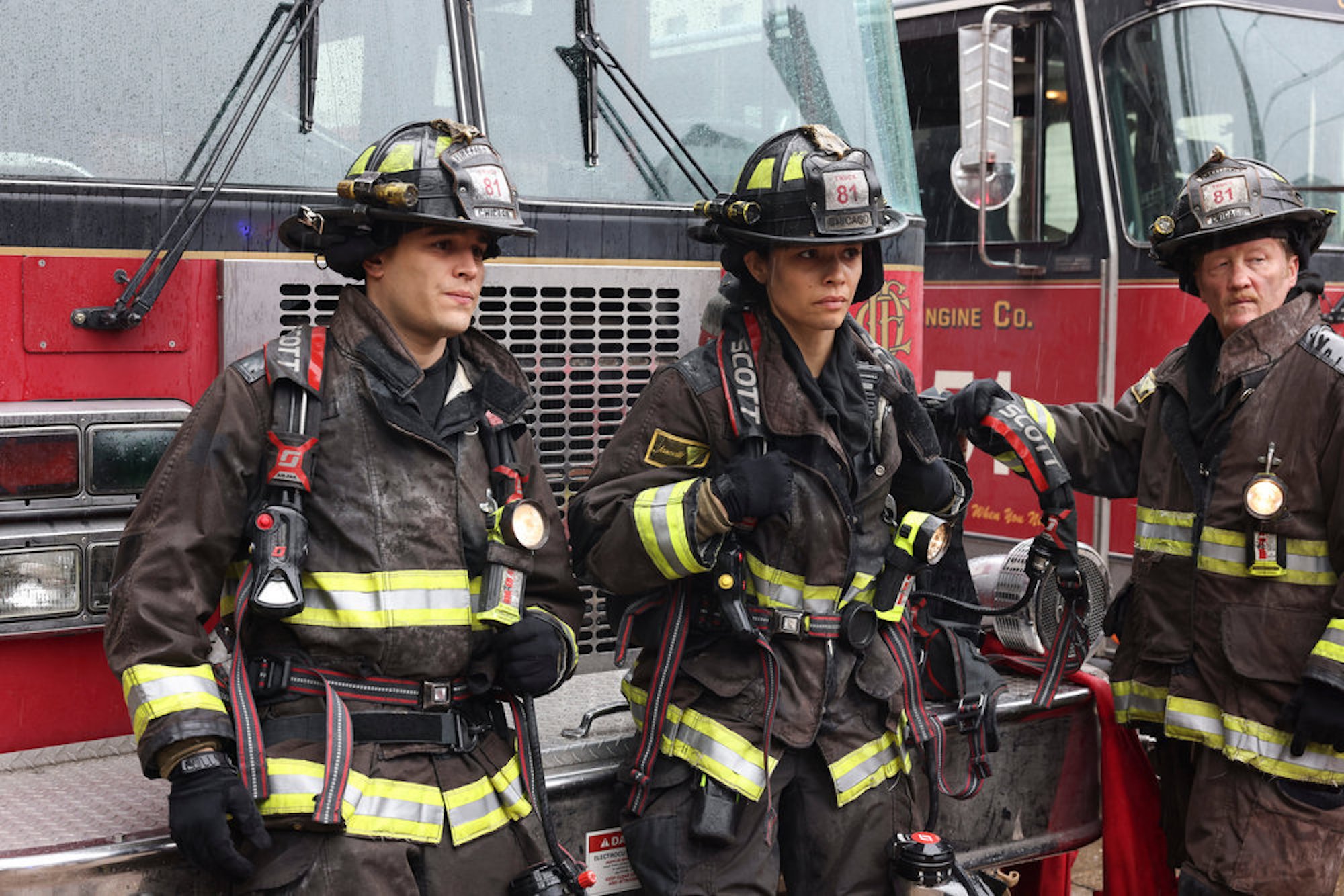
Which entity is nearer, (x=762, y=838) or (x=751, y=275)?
(x=762, y=838)

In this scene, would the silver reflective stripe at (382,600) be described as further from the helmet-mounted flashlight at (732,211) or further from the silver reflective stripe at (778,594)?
the helmet-mounted flashlight at (732,211)

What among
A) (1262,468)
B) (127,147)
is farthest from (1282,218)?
(127,147)

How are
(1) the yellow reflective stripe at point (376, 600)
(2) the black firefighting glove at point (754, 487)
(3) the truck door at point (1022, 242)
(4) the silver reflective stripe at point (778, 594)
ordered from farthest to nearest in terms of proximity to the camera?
(3) the truck door at point (1022, 242) → (4) the silver reflective stripe at point (778, 594) → (2) the black firefighting glove at point (754, 487) → (1) the yellow reflective stripe at point (376, 600)

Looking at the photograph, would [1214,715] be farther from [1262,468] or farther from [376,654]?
[376,654]

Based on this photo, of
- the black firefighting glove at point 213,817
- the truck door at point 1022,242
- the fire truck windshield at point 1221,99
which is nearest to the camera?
the black firefighting glove at point 213,817

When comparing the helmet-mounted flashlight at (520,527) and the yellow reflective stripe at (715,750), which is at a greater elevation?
the helmet-mounted flashlight at (520,527)

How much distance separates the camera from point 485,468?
9.24 feet

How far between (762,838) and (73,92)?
6.59 feet

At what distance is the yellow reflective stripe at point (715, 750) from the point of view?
2930 mm

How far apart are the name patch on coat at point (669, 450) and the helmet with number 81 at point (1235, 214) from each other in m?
1.39

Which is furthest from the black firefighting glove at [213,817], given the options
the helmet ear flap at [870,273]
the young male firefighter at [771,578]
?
the helmet ear flap at [870,273]

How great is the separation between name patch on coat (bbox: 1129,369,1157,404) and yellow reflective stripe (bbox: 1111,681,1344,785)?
A: 747 mm

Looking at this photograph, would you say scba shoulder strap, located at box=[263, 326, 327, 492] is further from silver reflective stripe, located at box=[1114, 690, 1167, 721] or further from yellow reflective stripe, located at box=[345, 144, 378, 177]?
silver reflective stripe, located at box=[1114, 690, 1167, 721]

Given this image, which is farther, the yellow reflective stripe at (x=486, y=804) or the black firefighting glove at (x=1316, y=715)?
the black firefighting glove at (x=1316, y=715)
